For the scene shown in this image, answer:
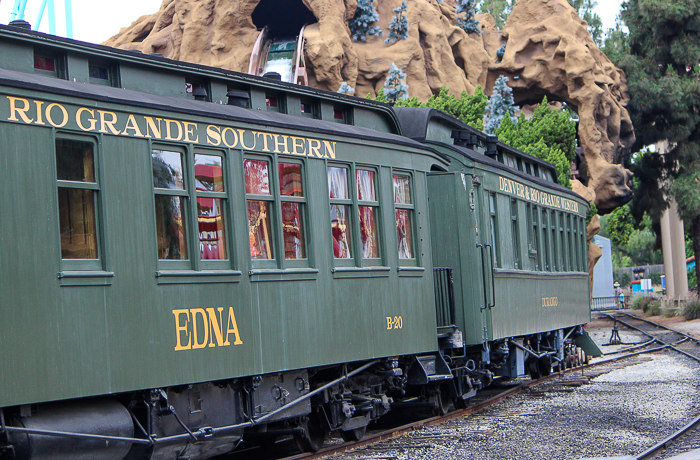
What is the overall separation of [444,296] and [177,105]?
16.9ft

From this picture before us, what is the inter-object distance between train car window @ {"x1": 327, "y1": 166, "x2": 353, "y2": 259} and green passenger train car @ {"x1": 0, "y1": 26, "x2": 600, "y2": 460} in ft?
0.07

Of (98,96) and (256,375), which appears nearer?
(98,96)

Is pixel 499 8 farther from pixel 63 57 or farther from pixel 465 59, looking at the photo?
pixel 63 57

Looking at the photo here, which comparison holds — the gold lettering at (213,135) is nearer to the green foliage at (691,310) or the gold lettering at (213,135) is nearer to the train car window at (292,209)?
the train car window at (292,209)

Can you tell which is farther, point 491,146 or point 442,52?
point 442,52

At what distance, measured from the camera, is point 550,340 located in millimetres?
16281

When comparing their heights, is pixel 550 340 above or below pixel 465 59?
below

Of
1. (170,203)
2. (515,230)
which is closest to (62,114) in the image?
(170,203)

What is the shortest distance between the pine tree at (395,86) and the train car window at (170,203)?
29.4 metres

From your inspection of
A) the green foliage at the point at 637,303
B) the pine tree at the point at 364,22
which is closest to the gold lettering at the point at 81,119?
the pine tree at the point at 364,22

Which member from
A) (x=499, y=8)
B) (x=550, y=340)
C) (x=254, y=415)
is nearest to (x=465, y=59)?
(x=499, y=8)

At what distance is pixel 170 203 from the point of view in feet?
23.1

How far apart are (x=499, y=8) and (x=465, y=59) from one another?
2452 centimetres

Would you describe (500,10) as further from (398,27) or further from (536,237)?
(536,237)
